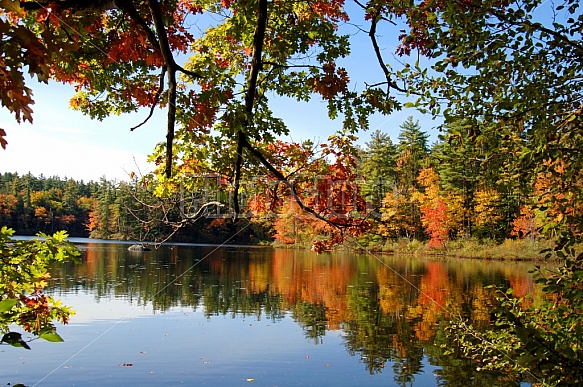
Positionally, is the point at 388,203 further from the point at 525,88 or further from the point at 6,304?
the point at 6,304

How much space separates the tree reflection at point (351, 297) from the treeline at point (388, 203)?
2.94m

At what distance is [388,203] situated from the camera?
4047 cm

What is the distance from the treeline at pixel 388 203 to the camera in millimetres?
4184

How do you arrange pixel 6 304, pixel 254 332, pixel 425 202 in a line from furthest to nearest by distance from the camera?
1. pixel 425 202
2. pixel 254 332
3. pixel 6 304

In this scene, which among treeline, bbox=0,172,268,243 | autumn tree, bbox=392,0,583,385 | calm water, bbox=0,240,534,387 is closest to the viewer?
autumn tree, bbox=392,0,583,385

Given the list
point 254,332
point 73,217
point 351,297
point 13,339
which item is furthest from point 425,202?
point 73,217

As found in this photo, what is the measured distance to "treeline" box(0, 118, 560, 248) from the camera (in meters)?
4.18

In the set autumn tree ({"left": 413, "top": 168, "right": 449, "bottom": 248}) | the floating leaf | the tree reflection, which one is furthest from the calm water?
autumn tree ({"left": 413, "top": 168, "right": 449, "bottom": 248})

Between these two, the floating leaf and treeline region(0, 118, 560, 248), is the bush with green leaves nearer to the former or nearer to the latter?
treeline region(0, 118, 560, 248)

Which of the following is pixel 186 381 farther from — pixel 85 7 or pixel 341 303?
pixel 341 303

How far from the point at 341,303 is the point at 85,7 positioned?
52.1ft

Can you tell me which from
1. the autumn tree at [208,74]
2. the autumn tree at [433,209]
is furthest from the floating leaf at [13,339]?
the autumn tree at [433,209]

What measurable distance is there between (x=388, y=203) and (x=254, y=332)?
28671mm

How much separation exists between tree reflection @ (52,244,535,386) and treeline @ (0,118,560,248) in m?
2.94
